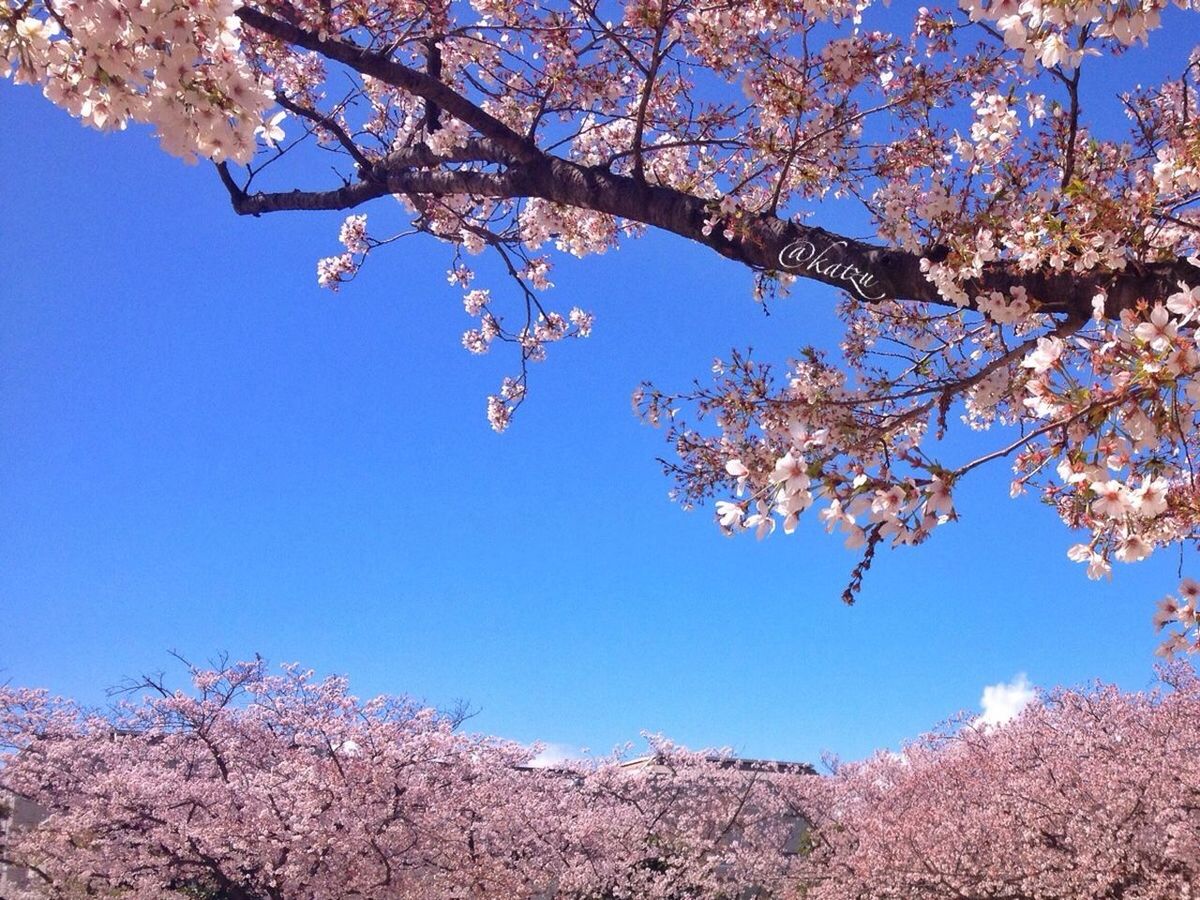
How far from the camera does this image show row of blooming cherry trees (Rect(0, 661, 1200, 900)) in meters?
10.6

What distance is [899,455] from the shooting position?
95.9 inches

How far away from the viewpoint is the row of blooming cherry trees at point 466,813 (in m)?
10.6

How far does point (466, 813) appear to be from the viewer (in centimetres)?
1238

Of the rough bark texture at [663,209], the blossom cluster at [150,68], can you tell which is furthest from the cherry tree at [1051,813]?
the blossom cluster at [150,68]

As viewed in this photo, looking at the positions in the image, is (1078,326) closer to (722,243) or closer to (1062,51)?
(1062,51)

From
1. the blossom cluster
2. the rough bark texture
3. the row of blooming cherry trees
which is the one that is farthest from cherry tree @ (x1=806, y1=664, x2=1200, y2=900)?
the blossom cluster

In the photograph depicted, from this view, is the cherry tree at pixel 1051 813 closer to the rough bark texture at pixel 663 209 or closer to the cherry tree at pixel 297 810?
the cherry tree at pixel 297 810

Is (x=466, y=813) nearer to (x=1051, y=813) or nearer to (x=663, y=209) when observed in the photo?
(x=1051, y=813)

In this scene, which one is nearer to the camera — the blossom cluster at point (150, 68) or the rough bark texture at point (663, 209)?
the blossom cluster at point (150, 68)

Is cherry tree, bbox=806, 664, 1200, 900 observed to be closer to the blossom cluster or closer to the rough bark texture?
the rough bark texture

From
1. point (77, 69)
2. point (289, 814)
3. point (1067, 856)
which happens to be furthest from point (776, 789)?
point (77, 69)
